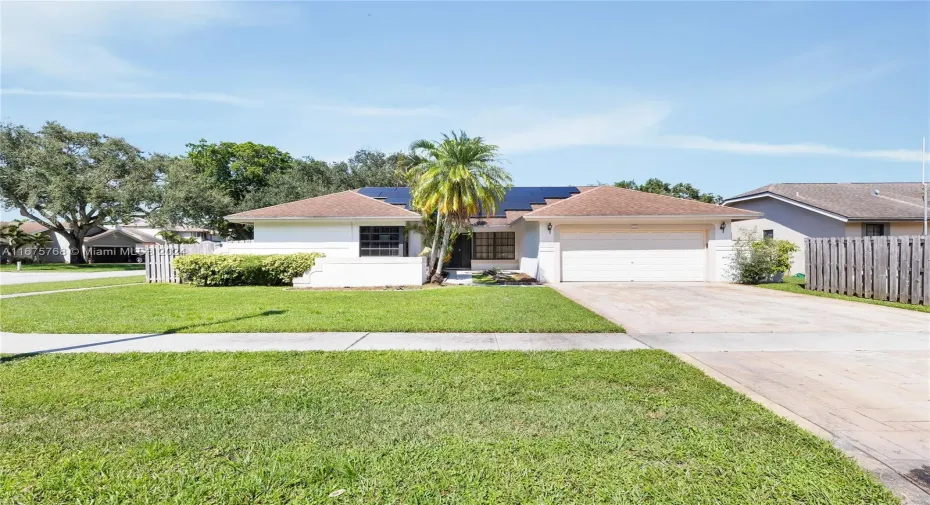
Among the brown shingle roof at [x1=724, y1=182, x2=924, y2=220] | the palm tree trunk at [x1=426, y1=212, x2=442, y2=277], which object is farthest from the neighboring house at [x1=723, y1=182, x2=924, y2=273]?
the palm tree trunk at [x1=426, y1=212, x2=442, y2=277]

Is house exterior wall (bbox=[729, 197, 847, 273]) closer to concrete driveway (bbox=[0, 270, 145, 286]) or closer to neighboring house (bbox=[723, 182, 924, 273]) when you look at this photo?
neighboring house (bbox=[723, 182, 924, 273])

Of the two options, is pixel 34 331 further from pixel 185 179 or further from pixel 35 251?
pixel 35 251

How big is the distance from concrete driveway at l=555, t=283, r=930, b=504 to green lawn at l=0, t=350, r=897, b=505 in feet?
1.17

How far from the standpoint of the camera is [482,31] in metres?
12.4

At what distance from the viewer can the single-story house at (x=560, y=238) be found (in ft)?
53.2

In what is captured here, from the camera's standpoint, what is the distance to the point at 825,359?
19.2 ft

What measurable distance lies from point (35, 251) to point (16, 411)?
48873 mm

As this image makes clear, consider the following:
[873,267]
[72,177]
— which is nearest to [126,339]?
[873,267]

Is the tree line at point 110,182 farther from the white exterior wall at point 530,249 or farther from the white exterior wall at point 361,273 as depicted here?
the white exterior wall at point 361,273

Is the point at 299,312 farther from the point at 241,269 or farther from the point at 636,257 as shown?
the point at 636,257

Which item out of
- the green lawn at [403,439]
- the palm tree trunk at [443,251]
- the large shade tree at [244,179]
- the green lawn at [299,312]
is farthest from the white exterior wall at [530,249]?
the green lawn at [403,439]

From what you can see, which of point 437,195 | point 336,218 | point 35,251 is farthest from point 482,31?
point 35,251

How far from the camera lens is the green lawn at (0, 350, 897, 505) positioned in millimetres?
2719

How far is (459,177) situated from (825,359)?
11.2 metres
